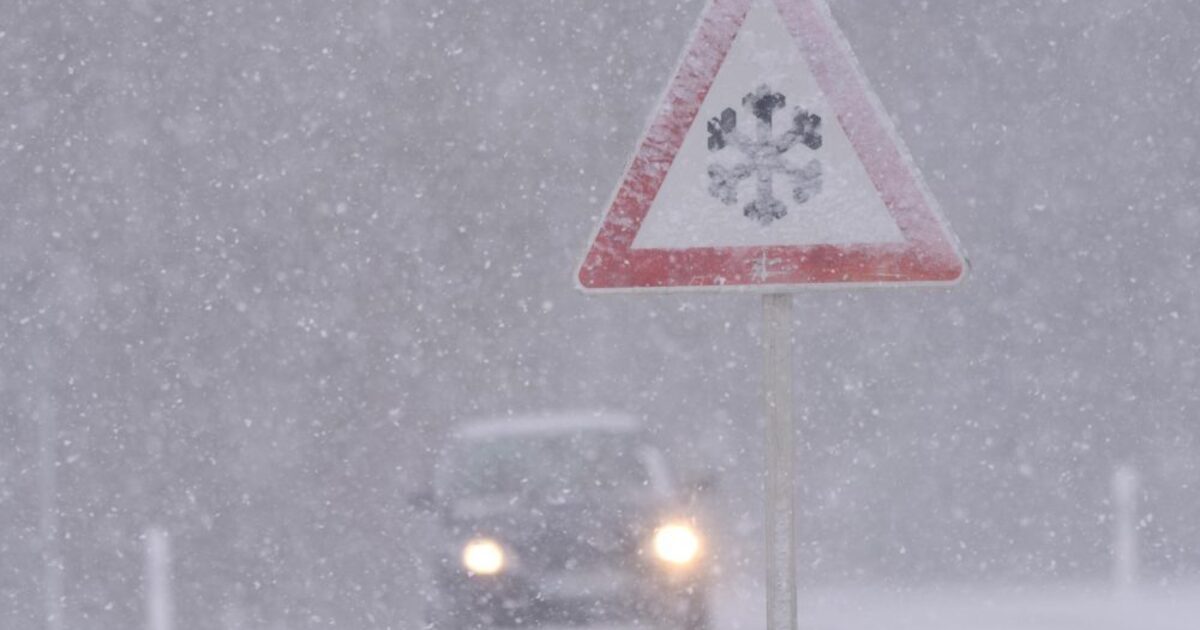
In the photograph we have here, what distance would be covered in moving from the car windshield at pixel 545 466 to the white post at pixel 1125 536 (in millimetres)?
6361

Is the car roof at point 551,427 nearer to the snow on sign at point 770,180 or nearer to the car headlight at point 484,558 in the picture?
the car headlight at point 484,558

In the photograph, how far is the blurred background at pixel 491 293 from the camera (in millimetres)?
23359

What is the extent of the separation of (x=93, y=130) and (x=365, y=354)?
290 inches

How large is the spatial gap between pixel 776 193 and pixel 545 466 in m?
5.19

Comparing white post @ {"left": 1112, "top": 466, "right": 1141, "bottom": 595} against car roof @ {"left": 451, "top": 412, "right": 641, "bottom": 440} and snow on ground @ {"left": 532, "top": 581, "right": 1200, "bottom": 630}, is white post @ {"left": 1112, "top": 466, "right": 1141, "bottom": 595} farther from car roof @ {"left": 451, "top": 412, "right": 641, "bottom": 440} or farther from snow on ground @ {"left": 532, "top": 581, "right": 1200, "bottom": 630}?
car roof @ {"left": 451, "top": 412, "right": 641, "bottom": 440}

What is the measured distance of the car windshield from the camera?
26.2 ft

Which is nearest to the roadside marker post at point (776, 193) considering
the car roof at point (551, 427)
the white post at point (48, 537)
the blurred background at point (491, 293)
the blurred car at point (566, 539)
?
the blurred car at point (566, 539)

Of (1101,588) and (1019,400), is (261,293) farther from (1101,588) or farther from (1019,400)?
(1101,588)

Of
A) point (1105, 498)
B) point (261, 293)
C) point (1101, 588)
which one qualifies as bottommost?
point (1101, 588)

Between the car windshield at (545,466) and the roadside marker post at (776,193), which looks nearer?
the roadside marker post at (776,193)

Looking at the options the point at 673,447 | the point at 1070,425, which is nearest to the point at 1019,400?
the point at 1070,425

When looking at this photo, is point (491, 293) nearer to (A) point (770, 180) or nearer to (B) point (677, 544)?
(B) point (677, 544)

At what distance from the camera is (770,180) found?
324 cm

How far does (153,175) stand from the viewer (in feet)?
96.2
